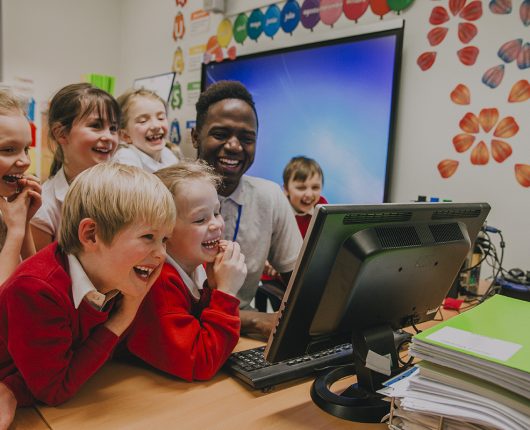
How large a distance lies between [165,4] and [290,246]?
3208 millimetres

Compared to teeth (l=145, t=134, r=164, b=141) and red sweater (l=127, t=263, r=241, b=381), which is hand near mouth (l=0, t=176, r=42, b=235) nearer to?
red sweater (l=127, t=263, r=241, b=381)

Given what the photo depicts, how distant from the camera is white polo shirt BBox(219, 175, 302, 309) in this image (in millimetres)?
1658

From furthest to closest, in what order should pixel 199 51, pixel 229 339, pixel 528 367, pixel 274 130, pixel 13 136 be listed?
pixel 199 51, pixel 274 130, pixel 13 136, pixel 229 339, pixel 528 367

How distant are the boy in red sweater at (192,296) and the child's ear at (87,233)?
198 mm

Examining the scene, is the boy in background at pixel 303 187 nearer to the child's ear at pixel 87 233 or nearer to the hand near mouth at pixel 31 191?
the hand near mouth at pixel 31 191

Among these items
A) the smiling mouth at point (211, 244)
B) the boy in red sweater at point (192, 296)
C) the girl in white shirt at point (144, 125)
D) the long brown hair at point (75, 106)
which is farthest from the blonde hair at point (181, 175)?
the girl in white shirt at point (144, 125)

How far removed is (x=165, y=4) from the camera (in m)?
4.07

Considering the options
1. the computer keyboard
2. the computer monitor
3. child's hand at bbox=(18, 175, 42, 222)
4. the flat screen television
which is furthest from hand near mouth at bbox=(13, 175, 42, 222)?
the flat screen television

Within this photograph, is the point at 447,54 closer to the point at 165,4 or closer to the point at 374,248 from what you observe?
the point at 374,248

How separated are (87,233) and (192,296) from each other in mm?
328

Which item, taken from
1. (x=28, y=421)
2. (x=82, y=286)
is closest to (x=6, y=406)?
(x=28, y=421)

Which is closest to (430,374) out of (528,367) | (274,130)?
(528,367)

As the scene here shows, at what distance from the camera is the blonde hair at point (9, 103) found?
126 cm

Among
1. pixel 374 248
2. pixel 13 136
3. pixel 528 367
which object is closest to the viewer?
pixel 528 367
